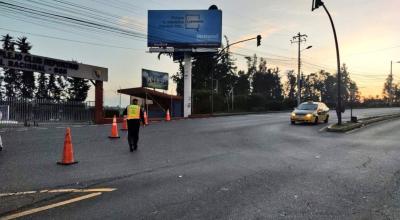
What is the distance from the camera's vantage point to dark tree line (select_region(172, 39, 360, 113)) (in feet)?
194

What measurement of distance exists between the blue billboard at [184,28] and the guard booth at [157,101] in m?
6.62

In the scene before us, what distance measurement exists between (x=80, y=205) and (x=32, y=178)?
268cm

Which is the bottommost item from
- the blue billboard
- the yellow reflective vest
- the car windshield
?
the yellow reflective vest

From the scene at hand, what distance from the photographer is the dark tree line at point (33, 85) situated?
227 feet

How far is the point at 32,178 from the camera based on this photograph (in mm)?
8844

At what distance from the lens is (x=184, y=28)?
4797cm

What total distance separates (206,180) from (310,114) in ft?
67.6

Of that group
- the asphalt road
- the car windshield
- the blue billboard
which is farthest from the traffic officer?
the blue billboard

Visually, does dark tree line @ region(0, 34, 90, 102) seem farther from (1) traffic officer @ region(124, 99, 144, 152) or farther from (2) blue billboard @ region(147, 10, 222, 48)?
(1) traffic officer @ region(124, 99, 144, 152)

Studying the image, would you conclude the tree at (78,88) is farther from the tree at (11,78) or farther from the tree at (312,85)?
the tree at (312,85)

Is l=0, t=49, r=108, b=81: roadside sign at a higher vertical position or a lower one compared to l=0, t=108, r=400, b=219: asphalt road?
higher

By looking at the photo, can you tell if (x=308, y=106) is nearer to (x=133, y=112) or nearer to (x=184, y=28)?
(x=133, y=112)

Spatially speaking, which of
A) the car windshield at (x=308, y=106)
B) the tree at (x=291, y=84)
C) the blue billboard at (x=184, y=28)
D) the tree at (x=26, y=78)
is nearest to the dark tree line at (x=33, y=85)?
the tree at (x=26, y=78)

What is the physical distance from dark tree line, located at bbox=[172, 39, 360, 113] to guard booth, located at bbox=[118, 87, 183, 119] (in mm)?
7795
